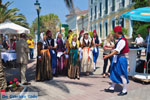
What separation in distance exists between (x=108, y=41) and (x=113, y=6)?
26122 mm

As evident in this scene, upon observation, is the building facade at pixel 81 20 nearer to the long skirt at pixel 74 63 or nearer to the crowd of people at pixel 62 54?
the crowd of people at pixel 62 54

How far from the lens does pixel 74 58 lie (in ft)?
21.9

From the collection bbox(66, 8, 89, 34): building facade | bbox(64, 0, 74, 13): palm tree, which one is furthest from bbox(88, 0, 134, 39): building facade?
bbox(64, 0, 74, 13): palm tree

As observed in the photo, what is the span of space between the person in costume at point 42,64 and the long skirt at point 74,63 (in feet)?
2.92

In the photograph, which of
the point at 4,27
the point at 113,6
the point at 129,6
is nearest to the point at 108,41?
the point at 4,27

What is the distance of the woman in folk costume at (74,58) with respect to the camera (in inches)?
262

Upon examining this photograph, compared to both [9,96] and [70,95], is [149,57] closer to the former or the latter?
[70,95]

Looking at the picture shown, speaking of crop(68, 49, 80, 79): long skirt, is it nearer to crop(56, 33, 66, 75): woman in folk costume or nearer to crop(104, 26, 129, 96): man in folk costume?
crop(56, 33, 66, 75): woman in folk costume

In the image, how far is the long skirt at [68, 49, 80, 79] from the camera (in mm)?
6680

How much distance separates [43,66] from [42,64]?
0.29 feet

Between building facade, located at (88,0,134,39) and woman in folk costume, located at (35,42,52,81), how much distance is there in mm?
21121

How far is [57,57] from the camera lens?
23.4 ft

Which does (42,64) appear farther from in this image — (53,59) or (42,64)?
(53,59)

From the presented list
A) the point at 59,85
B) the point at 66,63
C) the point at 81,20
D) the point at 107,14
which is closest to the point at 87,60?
the point at 66,63
